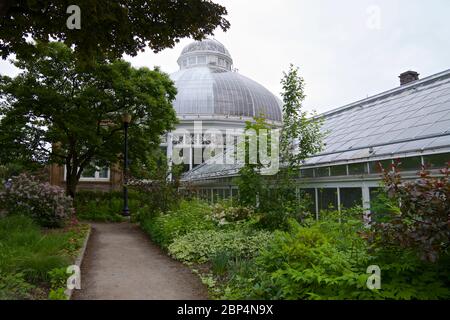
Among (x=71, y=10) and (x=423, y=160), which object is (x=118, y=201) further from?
(x=423, y=160)

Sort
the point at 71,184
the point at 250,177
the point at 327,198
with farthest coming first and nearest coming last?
1. the point at 71,184
2. the point at 250,177
3. the point at 327,198

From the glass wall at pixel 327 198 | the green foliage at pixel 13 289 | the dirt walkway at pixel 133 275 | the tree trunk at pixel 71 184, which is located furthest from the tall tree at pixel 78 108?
the green foliage at pixel 13 289

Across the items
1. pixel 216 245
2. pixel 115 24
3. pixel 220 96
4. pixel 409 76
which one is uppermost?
pixel 220 96

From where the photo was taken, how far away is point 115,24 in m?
6.47

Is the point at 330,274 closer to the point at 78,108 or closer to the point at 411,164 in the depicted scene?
the point at 411,164

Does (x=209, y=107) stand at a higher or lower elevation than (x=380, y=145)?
higher

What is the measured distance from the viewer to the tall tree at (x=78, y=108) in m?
15.2

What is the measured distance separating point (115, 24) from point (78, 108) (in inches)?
398

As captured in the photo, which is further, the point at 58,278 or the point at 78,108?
the point at 78,108

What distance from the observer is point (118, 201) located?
66.0 ft

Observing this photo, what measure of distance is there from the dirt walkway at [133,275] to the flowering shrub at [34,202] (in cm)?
183

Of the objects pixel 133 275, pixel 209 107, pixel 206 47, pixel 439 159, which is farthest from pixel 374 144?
pixel 206 47

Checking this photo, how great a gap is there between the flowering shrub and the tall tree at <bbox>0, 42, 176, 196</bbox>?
4.55 metres

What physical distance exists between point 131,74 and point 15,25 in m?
10.3
